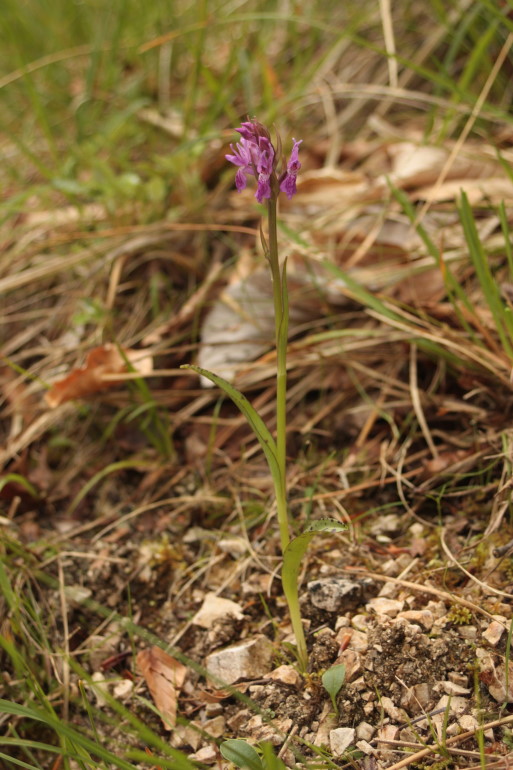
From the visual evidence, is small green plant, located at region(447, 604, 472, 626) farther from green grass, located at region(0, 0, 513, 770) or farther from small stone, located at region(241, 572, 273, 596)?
green grass, located at region(0, 0, 513, 770)

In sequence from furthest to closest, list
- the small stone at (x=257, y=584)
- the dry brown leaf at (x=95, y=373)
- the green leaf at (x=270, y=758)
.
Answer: the dry brown leaf at (x=95, y=373), the small stone at (x=257, y=584), the green leaf at (x=270, y=758)

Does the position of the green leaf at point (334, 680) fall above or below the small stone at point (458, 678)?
above

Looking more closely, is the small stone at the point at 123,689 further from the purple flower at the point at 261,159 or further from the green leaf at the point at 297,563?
the purple flower at the point at 261,159

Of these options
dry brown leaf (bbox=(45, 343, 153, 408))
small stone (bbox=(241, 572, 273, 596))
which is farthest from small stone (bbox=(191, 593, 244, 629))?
dry brown leaf (bbox=(45, 343, 153, 408))

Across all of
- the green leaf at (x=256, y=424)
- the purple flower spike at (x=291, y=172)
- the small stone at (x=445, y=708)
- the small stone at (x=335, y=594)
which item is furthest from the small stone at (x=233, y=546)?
the purple flower spike at (x=291, y=172)

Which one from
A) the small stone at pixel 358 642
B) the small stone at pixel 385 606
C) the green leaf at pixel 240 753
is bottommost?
the small stone at pixel 358 642

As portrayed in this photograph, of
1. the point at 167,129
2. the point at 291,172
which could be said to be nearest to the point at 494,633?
the point at 291,172

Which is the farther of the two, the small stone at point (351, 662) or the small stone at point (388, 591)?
the small stone at point (388, 591)
